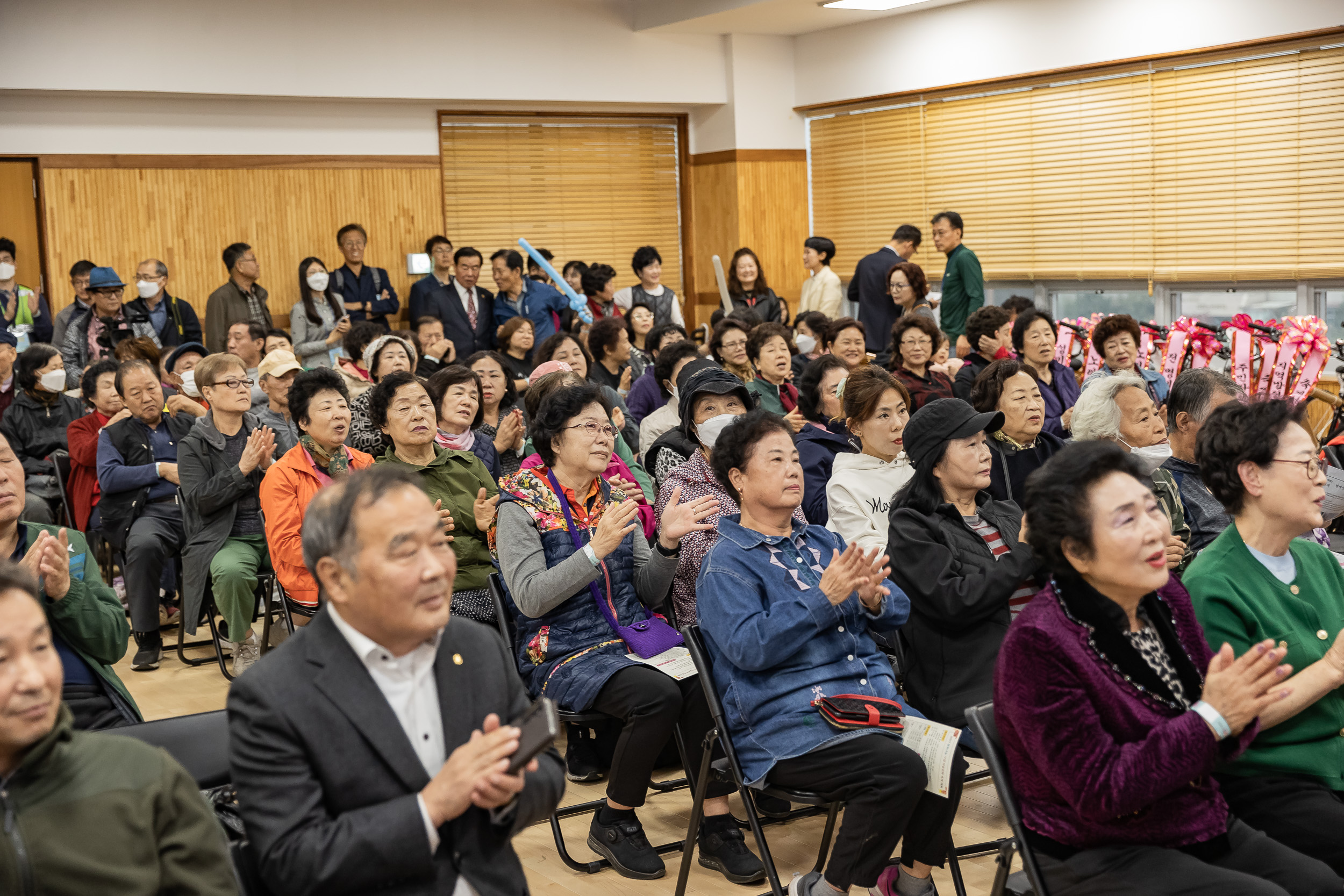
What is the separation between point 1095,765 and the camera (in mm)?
1976

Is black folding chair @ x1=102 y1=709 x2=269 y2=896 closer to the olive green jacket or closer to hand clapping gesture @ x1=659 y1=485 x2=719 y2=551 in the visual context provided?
the olive green jacket

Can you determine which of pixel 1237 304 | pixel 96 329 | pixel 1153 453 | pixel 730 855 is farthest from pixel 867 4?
pixel 730 855

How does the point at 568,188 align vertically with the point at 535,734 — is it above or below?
above

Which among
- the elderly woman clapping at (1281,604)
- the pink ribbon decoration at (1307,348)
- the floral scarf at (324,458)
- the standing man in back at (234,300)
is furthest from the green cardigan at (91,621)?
the standing man in back at (234,300)

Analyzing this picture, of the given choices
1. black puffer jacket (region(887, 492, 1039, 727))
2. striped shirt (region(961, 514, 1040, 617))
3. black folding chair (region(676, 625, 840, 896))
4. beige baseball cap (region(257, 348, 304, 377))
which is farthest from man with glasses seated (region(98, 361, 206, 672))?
striped shirt (region(961, 514, 1040, 617))

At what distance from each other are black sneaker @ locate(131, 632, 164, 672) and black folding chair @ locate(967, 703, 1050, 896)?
4.14m

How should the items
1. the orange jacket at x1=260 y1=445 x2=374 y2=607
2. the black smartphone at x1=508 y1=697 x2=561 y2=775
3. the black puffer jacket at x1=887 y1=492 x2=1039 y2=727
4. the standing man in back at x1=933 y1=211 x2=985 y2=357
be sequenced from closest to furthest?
the black smartphone at x1=508 y1=697 x2=561 y2=775, the black puffer jacket at x1=887 y1=492 x2=1039 y2=727, the orange jacket at x1=260 y1=445 x2=374 y2=607, the standing man in back at x1=933 y1=211 x2=985 y2=357

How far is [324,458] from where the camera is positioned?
14.0 feet

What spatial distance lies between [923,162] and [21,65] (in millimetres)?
6956

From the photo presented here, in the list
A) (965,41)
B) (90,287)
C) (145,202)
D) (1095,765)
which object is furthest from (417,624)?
(965,41)

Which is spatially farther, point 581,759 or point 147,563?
point 147,563

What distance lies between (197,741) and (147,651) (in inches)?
134

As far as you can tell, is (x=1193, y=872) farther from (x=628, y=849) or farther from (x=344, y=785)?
(x=628, y=849)

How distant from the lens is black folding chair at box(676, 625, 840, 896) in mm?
2705
